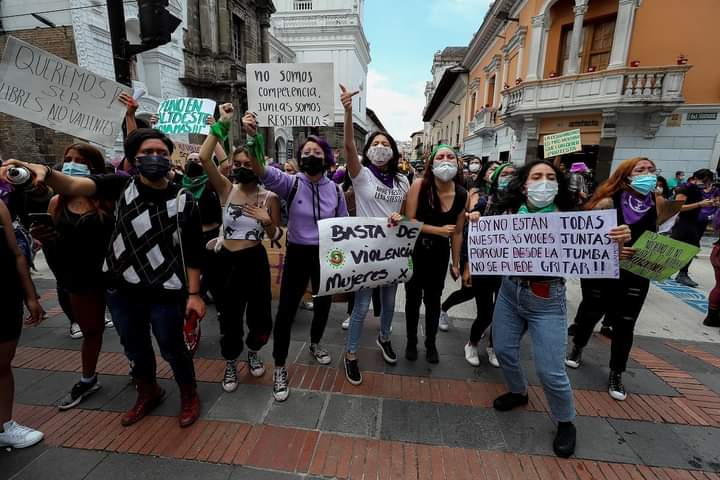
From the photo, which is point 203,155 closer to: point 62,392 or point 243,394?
point 243,394

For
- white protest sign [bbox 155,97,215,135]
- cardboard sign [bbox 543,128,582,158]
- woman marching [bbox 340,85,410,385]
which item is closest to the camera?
woman marching [bbox 340,85,410,385]

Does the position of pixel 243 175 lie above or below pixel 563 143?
below

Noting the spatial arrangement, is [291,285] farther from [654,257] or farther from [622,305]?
[654,257]

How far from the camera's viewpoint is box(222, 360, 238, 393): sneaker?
2789 millimetres

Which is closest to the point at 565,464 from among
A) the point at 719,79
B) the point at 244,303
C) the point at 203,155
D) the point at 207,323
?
the point at 244,303

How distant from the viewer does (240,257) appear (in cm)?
266

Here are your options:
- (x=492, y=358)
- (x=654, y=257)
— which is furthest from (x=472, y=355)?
(x=654, y=257)

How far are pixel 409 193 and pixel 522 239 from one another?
103 centimetres

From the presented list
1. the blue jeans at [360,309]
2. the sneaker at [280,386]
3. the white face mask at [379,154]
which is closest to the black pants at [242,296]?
the sneaker at [280,386]

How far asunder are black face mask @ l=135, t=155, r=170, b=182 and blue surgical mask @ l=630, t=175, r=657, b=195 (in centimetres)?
350

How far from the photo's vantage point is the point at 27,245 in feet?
12.2

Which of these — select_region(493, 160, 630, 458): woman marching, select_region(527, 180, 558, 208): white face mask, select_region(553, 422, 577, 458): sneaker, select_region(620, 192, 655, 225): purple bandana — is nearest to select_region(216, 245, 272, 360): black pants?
select_region(493, 160, 630, 458): woman marching

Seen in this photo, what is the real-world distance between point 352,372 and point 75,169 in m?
2.71

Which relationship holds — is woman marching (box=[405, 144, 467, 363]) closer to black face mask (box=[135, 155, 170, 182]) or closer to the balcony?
black face mask (box=[135, 155, 170, 182])
